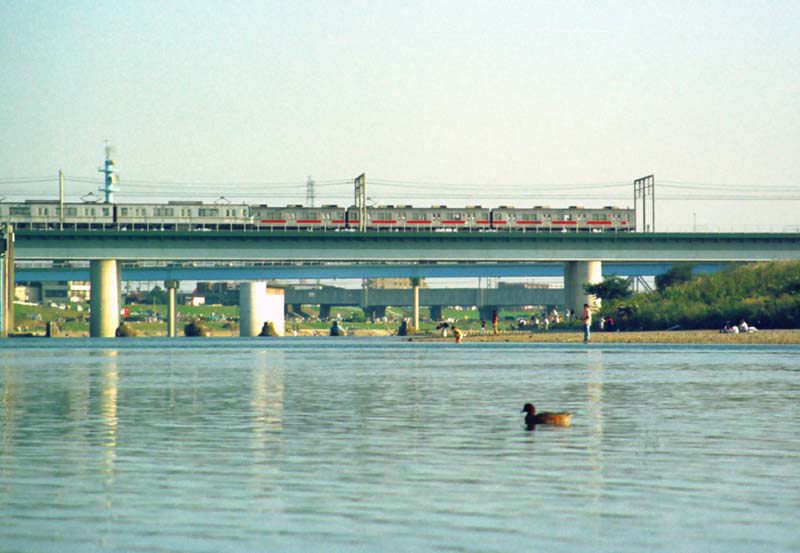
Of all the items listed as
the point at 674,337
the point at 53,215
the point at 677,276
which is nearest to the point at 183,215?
the point at 53,215

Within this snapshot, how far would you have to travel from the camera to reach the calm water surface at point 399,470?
37.7 feet

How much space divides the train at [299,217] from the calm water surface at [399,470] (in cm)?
9041

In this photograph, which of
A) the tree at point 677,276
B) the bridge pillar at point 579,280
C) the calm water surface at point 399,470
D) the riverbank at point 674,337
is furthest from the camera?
the tree at point 677,276

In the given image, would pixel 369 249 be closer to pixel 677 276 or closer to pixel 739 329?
pixel 677 276

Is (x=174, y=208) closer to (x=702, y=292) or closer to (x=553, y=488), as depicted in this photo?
(x=702, y=292)

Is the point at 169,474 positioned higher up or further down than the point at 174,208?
further down

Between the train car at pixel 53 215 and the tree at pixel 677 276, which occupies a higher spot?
the train car at pixel 53 215

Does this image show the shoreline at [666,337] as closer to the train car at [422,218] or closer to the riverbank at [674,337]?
the riverbank at [674,337]

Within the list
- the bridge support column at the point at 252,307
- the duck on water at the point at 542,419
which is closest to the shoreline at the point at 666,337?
the bridge support column at the point at 252,307

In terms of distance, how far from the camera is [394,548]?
1086cm

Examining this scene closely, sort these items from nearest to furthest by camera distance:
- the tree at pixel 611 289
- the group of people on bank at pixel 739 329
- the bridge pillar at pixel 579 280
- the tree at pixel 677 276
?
the group of people on bank at pixel 739 329, the tree at pixel 611 289, the bridge pillar at pixel 579 280, the tree at pixel 677 276

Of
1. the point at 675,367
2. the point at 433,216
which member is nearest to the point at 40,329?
the point at 433,216

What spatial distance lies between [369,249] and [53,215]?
103ft

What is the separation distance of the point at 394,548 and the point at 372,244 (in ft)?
347
